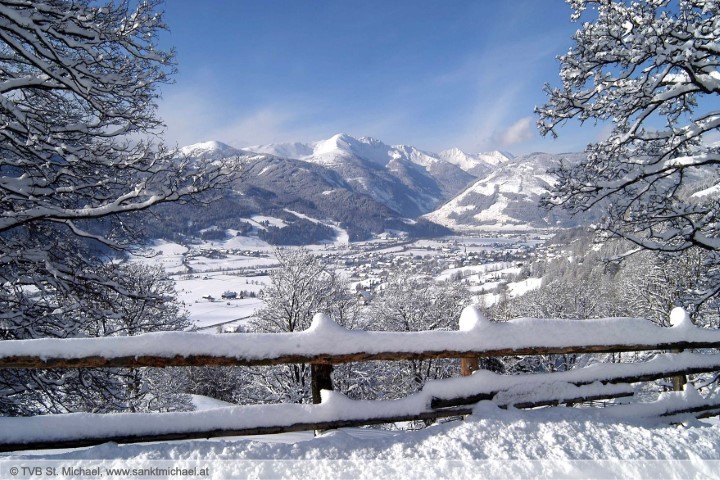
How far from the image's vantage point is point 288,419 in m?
3.43

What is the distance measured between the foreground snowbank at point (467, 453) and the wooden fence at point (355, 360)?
146 mm

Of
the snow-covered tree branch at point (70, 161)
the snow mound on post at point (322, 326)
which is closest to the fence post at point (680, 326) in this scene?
the snow mound on post at point (322, 326)

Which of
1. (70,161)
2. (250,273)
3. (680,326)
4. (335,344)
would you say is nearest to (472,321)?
(335,344)

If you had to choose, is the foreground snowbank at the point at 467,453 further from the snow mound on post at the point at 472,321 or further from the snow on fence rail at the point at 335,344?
the snow mound on post at the point at 472,321

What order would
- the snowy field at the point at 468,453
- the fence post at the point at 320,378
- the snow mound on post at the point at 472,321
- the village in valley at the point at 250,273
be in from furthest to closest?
the village in valley at the point at 250,273
the snow mound on post at the point at 472,321
the fence post at the point at 320,378
the snowy field at the point at 468,453

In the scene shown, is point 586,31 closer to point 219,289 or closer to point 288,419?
point 288,419

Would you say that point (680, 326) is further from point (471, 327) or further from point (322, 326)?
point (322, 326)

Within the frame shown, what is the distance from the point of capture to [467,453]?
127 inches

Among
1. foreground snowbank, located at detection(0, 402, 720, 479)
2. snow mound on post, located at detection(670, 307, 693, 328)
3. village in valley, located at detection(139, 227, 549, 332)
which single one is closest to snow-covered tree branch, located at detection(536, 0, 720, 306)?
snow mound on post, located at detection(670, 307, 693, 328)

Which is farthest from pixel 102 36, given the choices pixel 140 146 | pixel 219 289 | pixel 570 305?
pixel 219 289

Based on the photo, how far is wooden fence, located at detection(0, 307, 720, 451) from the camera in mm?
3193

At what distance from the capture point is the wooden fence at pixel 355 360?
3.19 meters

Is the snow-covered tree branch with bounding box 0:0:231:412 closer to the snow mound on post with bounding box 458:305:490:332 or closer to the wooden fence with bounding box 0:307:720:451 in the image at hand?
the wooden fence with bounding box 0:307:720:451

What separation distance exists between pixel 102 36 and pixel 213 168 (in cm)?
209
